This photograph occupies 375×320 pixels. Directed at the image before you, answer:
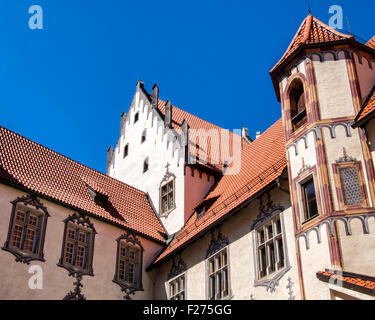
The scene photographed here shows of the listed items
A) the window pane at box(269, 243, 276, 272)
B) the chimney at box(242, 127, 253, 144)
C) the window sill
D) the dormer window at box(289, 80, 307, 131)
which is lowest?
the window pane at box(269, 243, 276, 272)

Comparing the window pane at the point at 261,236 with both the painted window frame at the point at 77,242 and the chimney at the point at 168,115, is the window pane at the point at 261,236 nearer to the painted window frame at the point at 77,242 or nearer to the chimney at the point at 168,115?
the painted window frame at the point at 77,242

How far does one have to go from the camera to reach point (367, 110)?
1614 centimetres

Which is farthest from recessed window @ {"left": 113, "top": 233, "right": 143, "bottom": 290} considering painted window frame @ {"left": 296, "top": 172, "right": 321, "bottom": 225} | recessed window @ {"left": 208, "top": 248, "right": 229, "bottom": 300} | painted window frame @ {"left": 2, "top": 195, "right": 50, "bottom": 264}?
painted window frame @ {"left": 296, "top": 172, "right": 321, "bottom": 225}

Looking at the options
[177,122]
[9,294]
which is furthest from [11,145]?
[177,122]

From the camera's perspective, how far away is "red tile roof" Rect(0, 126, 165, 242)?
21500 mm

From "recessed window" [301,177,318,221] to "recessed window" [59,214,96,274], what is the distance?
8.91 meters

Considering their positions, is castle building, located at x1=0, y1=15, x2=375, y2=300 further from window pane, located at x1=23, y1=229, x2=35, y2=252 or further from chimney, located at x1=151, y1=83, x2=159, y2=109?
chimney, located at x1=151, y1=83, x2=159, y2=109

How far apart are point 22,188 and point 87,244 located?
3.29 meters

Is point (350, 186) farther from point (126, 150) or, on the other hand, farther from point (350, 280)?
point (126, 150)

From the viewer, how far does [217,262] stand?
65.8ft

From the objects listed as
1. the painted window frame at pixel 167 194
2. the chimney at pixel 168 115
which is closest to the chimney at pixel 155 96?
the chimney at pixel 168 115

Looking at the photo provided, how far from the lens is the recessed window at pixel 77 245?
20.7m

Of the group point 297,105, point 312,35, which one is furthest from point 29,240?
Result: point 312,35

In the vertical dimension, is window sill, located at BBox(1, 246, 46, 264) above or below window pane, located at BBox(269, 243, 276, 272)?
above
